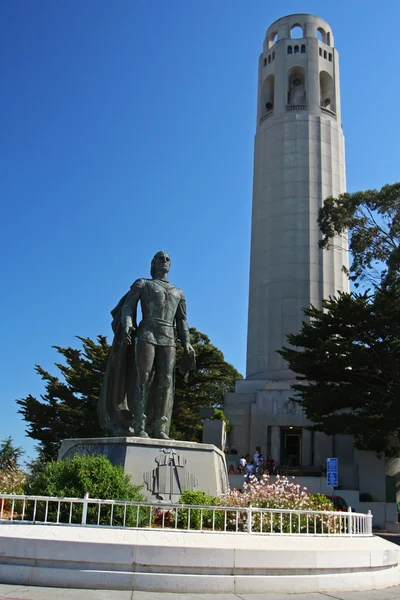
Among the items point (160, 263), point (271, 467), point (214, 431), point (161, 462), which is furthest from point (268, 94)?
point (161, 462)

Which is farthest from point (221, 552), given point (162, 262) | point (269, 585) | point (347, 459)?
point (347, 459)

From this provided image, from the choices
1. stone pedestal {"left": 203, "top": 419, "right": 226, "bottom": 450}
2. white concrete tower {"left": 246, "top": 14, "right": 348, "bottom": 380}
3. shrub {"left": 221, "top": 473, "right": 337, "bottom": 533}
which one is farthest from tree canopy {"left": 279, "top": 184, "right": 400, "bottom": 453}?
shrub {"left": 221, "top": 473, "right": 337, "bottom": 533}

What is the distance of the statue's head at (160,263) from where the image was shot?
10.9m

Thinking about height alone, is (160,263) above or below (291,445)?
above

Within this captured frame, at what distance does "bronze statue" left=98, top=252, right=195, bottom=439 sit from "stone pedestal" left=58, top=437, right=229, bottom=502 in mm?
572

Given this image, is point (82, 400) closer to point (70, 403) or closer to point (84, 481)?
point (70, 403)

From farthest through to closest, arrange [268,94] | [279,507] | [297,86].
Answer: [268,94], [297,86], [279,507]

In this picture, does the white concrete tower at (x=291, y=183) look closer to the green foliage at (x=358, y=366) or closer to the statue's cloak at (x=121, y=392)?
the green foliage at (x=358, y=366)

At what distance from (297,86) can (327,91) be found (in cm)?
248

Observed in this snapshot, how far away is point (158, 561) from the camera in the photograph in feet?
20.3

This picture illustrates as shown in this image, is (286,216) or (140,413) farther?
(286,216)

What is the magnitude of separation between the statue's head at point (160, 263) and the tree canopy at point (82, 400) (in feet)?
73.6

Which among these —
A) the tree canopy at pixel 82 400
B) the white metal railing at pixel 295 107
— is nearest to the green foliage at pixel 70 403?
the tree canopy at pixel 82 400

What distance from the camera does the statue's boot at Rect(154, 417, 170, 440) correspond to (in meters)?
9.96
